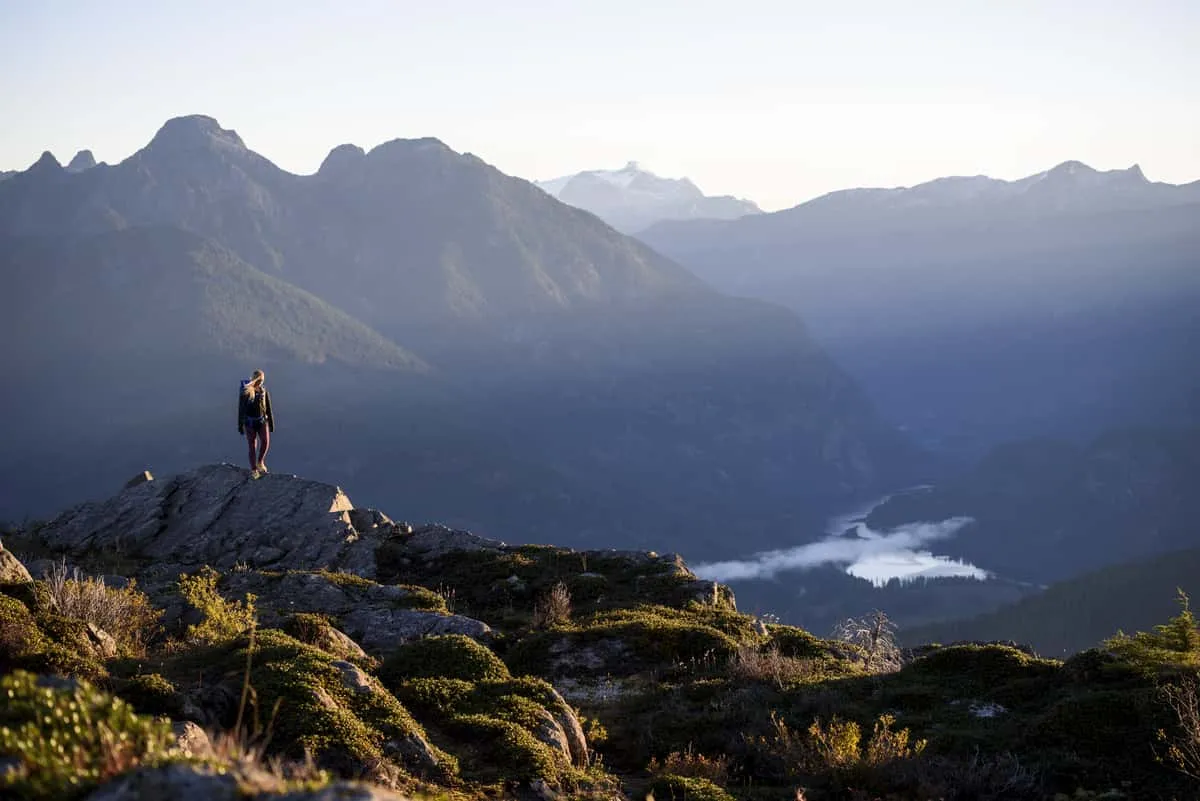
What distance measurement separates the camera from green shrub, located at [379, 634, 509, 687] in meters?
16.0

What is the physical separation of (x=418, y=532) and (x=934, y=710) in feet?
62.6

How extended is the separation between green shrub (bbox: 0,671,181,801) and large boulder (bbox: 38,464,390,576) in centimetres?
2213

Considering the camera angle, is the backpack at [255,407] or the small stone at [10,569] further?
the backpack at [255,407]

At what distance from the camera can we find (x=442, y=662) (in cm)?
1647

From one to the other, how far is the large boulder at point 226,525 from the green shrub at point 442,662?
12.1m

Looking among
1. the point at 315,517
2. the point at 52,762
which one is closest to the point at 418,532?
the point at 315,517

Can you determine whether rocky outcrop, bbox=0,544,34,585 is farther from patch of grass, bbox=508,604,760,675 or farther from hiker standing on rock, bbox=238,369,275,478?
hiker standing on rock, bbox=238,369,275,478

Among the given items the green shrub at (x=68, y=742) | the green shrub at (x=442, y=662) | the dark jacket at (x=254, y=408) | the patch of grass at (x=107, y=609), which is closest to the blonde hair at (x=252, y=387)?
the dark jacket at (x=254, y=408)

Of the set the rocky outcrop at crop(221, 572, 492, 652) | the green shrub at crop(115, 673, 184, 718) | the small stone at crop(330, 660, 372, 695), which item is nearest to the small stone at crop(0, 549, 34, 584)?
the rocky outcrop at crop(221, 572, 492, 652)

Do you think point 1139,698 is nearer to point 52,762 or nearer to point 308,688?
point 308,688

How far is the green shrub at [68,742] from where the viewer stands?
20.5ft

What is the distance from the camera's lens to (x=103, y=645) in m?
14.4

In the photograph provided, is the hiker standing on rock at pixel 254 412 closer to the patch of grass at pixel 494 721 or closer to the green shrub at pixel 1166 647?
the patch of grass at pixel 494 721

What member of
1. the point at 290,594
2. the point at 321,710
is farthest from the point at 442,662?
the point at 290,594
